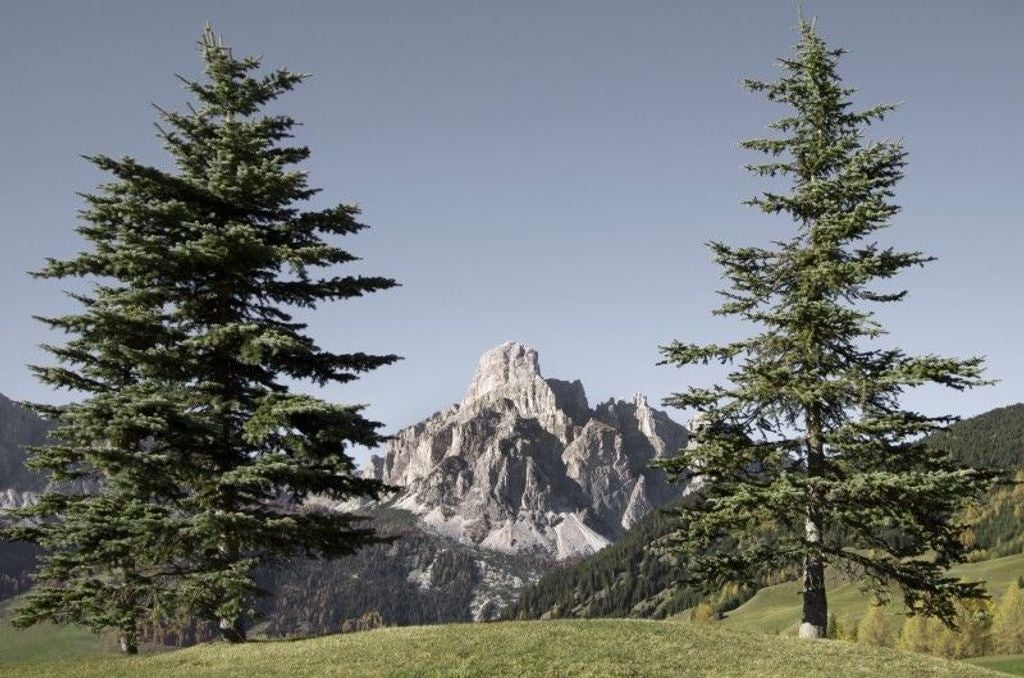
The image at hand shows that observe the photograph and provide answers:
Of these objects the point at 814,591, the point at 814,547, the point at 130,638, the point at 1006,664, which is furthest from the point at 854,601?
the point at 130,638

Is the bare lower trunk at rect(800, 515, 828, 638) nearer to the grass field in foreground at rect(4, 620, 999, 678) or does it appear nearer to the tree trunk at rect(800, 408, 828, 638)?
the tree trunk at rect(800, 408, 828, 638)

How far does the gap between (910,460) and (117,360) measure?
23060 millimetres

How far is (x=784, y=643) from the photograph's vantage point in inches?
894

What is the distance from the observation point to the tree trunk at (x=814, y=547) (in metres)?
23.7

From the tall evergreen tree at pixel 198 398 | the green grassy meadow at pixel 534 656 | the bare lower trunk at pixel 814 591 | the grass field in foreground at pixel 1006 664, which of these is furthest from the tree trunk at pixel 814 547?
the grass field in foreground at pixel 1006 664

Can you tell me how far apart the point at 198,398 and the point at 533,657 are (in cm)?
1210

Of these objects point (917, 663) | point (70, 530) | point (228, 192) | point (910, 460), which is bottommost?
point (917, 663)

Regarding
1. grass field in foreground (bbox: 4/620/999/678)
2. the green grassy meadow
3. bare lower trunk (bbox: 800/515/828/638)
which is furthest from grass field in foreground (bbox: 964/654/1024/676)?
grass field in foreground (bbox: 4/620/999/678)

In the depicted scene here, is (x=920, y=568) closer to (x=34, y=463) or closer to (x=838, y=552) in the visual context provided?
(x=838, y=552)

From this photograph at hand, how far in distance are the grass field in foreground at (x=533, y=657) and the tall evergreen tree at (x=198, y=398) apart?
1.57m

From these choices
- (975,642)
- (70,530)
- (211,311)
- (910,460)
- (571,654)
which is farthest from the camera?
(975,642)

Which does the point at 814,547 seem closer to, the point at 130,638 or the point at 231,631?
the point at 231,631

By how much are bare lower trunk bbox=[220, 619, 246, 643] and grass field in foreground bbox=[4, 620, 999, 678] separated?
1.94ft

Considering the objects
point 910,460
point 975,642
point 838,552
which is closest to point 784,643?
point 838,552
